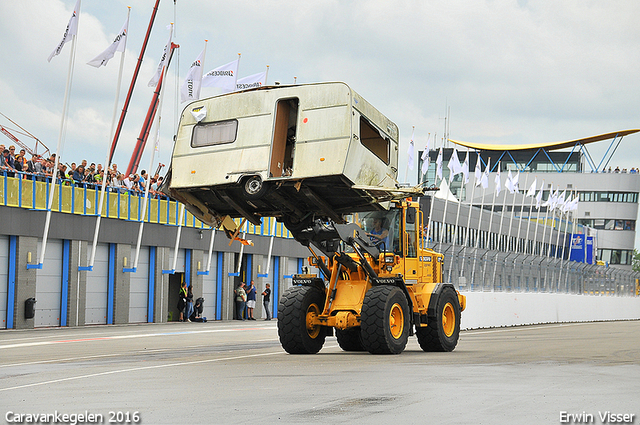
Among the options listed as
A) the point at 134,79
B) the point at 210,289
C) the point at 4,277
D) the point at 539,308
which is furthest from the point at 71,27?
the point at 539,308

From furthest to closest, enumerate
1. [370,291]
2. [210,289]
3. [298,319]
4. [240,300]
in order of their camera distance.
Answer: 1. [240,300]
2. [210,289]
3. [298,319]
4. [370,291]

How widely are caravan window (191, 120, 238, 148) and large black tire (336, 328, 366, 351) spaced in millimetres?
5015

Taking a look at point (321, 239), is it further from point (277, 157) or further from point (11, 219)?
point (11, 219)

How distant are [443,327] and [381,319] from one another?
2843 mm

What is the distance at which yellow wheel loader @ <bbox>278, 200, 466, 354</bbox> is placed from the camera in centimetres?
1497

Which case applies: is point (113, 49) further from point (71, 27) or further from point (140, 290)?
point (140, 290)

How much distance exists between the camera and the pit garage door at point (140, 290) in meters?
38.5

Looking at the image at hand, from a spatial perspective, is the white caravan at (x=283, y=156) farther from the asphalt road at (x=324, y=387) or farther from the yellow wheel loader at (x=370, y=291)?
the asphalt road at (x=324, y=387)

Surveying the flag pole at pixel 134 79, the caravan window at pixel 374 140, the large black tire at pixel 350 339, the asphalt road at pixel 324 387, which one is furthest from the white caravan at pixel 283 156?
the flag pole at pixel 134 79

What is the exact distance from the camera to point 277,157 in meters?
13.9

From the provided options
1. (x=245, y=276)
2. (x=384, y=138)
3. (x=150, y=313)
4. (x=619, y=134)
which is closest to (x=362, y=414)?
(x=384, y=138)

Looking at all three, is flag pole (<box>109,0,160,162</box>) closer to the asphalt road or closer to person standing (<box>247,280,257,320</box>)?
person standing (<box>247,280,257,320</box>)

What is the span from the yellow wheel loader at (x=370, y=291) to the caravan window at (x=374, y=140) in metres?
1.37

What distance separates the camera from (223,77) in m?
37.1
